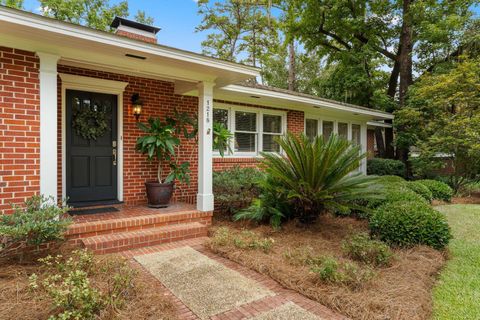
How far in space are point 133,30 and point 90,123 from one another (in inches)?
88.7

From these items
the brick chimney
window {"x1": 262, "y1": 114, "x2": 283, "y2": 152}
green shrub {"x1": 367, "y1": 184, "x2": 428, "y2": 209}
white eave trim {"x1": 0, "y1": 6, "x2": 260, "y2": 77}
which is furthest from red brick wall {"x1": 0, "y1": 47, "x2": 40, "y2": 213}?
window {"x1": 262, "y1": 114, "x2": 283, "y2": 152}

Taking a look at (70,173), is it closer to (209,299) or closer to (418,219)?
(209,299)

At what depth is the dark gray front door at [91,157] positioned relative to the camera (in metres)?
5.03

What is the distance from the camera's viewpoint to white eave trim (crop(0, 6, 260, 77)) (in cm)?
318

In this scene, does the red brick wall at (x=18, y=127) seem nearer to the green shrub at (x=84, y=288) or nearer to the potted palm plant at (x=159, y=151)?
the green shrub at (x=84, y=288)

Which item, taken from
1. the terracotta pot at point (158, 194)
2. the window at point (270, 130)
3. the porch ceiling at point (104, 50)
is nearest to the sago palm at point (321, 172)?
the porch ceiling at point (104, 50)

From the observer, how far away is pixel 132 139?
558cm

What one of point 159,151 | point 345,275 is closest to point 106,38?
point 159,151

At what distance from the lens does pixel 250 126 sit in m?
8.03

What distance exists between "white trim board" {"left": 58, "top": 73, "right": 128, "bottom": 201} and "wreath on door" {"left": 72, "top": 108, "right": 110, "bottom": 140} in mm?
203

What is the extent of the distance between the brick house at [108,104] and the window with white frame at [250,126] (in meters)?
0.03

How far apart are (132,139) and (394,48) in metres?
13.3

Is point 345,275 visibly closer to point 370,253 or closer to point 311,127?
point 370,253

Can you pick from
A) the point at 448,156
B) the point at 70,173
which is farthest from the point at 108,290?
the point at 448,156
